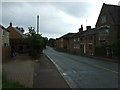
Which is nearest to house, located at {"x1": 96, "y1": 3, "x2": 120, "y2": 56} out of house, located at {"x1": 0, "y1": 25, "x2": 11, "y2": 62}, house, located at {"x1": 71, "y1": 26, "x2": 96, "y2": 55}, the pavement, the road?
house, located at {"x1": 71, "y1": 26, "x2": 96, "y2": 55}

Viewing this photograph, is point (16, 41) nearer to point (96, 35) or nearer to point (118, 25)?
point (96, 35)

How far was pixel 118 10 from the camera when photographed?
4619 centimetres

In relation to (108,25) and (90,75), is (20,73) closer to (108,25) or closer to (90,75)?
(90,75)

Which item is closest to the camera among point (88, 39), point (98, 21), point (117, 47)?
point (117, 47)

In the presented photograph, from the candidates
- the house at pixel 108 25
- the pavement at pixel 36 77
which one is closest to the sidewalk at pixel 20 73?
the pavement at pixel 36 77

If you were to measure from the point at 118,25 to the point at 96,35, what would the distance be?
9.22 meters

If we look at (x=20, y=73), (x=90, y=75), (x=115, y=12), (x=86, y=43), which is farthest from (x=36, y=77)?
(x=86, y=43)

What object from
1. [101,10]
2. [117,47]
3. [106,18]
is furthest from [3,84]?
[101,10]

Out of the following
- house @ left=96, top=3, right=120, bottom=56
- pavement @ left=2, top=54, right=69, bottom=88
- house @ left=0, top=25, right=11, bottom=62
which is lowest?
pavement @ left=2, top=54, right=69, bottom=88

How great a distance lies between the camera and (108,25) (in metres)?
44.6

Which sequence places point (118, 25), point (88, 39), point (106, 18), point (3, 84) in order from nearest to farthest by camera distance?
point (3, 84), point (118, 25), point (106, 18), point (88, 39)

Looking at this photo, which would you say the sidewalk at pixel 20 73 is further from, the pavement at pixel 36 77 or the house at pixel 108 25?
the house at pixel 108 25

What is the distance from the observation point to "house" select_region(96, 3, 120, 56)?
140ft

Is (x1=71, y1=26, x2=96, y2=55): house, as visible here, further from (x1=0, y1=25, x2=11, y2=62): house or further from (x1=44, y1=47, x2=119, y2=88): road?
(x1=44, y1=47, x2=119, y2=88): road
